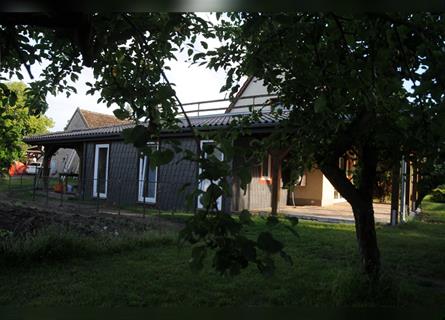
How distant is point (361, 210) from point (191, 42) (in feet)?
8.77

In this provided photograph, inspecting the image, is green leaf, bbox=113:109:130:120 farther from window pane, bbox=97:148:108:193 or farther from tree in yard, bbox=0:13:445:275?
window pane, bbox=97:148:108:193

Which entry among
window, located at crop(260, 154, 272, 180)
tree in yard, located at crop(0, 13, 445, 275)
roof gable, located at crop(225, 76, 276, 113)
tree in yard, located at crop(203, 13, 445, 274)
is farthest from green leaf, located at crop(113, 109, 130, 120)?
window, located at crop(260, 154, 272, 180)

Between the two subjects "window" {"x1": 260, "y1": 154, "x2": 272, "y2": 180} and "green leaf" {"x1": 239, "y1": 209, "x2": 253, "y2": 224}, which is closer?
"green leaf" {"x1": 239, "y1": 209, "x2": 253, "y2": 224}

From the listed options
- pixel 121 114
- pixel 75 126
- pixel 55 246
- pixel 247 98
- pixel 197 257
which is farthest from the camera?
pixel 75 126

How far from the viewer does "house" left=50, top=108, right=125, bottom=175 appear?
121 ft

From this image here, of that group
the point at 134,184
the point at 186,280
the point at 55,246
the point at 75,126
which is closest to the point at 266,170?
the point at 134,184

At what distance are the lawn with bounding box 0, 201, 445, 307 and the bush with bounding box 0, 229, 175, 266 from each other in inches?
0.7

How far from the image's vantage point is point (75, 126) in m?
44.2

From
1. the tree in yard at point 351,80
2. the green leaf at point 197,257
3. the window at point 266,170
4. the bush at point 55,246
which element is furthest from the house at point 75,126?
the green leaf at point 197,257

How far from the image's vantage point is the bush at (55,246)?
6.11m

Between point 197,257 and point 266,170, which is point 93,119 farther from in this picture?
point 197,257

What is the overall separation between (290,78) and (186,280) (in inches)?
112

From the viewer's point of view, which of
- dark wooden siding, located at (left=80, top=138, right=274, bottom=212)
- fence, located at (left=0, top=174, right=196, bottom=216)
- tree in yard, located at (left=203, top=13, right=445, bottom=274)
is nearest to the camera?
tree in yard, located at (left=203, top=13, right=445, bottom=274)

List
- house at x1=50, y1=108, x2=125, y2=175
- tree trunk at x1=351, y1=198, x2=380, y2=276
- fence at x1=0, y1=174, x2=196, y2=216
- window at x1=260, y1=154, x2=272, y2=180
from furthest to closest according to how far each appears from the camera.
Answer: house at x1=50, y1=108, x2=125, y2=175 → window at x1=260, y1=154, x2=272, y2=180 → fence at x1=0, y1=174, x2=196, y2=216 → tree trunk at x1=351, y1=198, x2=380, y2=276
